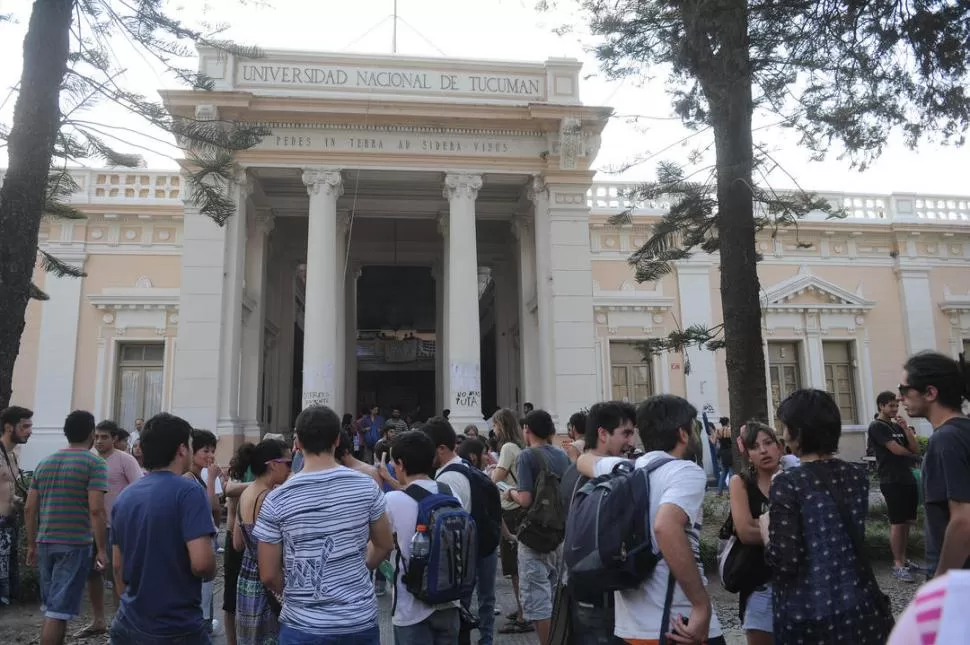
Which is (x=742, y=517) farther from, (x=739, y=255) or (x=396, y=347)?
(x=396, y=347)

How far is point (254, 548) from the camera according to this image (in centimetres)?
367

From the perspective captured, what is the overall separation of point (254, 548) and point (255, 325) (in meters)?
13.0

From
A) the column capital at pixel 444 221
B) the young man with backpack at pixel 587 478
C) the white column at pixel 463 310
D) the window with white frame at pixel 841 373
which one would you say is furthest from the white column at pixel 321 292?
the window with white frame at pixel 841 373

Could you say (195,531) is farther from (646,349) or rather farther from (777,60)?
(646,349)

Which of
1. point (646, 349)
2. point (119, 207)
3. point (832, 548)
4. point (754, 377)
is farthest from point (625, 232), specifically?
point (832, 548)

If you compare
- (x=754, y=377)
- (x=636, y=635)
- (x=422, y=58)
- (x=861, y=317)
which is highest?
(x=422, y=58)

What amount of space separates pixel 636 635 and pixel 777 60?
19.2 ft

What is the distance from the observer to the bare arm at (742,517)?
292cm

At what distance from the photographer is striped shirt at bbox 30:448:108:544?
458cm

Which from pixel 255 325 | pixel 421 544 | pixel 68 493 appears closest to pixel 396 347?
pixel 255 325

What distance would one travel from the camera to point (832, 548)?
2480 millimetres

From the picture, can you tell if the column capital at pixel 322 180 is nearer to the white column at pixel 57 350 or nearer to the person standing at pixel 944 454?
the white column at pixel 57 350

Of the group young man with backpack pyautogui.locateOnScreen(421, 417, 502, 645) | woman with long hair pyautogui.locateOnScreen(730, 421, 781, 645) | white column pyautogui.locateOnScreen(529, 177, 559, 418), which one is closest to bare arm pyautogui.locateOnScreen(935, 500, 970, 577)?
woman with long hair pyautogui.locateOnScreen(730, 421, 781, 645)

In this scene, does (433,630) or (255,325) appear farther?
(255,325)
